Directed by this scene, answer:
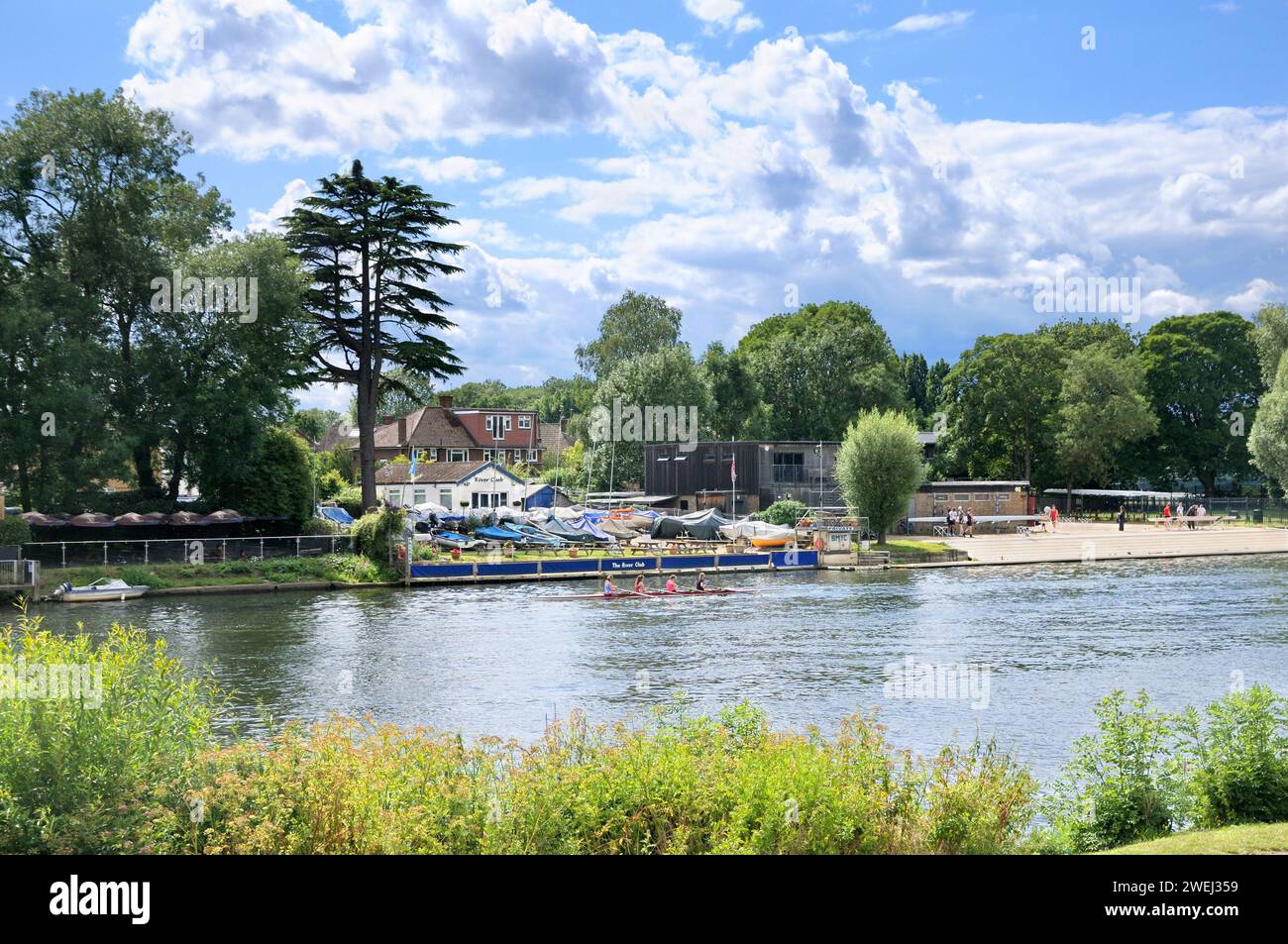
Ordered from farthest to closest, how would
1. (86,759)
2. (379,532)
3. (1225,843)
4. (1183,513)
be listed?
(1183,513), (379,532), (86,759), (1225,843)

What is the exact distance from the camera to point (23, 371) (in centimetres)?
→ 5338

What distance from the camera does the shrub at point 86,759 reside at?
35.2ft

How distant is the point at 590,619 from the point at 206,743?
2990 centimetres

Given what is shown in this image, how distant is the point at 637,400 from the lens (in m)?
98.9

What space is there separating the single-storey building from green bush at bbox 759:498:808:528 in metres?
21.2

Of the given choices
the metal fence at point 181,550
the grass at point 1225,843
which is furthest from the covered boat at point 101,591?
the grass at point 1225,843

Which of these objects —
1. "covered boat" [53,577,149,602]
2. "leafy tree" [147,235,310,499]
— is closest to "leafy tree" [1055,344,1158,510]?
"leafy tree" [147,235,310,499]

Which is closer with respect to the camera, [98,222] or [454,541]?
[98,222]

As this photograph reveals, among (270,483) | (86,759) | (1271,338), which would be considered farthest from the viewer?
(1271,338)

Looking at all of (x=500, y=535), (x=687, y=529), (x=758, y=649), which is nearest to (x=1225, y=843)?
(x=758, y=649)

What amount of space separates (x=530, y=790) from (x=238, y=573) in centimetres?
4596

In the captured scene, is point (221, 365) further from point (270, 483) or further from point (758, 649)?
point (758, 649)

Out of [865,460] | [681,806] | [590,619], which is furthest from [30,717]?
[865,460]
